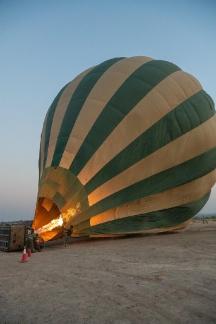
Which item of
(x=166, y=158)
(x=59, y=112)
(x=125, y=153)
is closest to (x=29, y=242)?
(x=125, y=153)

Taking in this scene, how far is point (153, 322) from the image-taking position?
10.5 feet

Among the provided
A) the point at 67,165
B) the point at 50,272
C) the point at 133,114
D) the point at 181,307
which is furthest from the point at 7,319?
the point at 133,114

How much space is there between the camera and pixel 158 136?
1042 cm

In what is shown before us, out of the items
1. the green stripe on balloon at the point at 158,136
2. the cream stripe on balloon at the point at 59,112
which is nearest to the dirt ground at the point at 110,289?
the green stripe on balloon at the point at 158,136

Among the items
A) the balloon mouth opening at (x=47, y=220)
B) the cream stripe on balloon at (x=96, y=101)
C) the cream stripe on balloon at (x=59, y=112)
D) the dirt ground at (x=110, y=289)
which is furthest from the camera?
the cream stripe on balloon at (x=59, y=112)

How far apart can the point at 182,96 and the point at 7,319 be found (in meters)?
9.76

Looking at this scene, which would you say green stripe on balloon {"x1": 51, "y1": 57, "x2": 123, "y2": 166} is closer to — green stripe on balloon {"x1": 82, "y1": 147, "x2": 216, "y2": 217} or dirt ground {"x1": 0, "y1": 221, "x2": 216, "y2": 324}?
green stripe on balloon {"x1": 82, "y1": 147, "x2": 216, "y2": 217}

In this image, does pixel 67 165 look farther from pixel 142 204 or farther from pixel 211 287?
pixel 211 287

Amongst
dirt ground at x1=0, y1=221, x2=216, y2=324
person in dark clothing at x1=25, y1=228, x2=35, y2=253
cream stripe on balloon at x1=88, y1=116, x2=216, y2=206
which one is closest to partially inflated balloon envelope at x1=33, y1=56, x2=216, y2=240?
cream stripe on balloon at x1=88, y1=116, x2=216, y2=206

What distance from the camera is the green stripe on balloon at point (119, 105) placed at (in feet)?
32.8

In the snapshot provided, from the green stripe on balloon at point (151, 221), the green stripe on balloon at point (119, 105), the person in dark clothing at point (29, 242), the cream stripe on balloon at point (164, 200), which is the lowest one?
the person in dark clothing at point (29, 242)

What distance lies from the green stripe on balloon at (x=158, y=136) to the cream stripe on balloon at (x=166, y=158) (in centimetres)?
13

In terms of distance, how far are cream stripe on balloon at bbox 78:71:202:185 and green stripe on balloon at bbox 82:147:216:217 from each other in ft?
3.00

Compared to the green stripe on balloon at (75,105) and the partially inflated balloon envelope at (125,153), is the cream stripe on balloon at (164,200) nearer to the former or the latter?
the partially inflated balloon envelope at (125,153)
